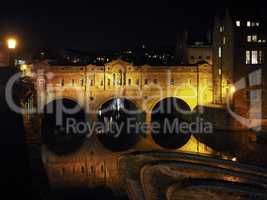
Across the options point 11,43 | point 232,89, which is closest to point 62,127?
point 232,89

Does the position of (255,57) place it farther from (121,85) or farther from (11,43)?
(11,43)

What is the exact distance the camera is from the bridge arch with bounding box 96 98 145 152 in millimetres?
35719

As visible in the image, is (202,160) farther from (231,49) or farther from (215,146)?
(231,49)

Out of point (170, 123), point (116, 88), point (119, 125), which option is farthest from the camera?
point (170, 123)

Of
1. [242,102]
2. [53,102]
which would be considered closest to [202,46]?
[242,102]

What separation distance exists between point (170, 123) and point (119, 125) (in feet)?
18.4

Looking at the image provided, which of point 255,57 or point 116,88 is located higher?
point 255,57

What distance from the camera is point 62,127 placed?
42.0m

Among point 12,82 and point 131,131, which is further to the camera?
point 131,131

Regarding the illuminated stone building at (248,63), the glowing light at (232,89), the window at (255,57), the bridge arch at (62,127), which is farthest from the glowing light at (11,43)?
the window at (255,57)

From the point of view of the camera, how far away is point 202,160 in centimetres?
1323

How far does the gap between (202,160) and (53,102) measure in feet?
114

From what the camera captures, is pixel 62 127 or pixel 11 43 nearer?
pixel 11 43

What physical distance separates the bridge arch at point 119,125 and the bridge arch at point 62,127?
2100 millimetres
